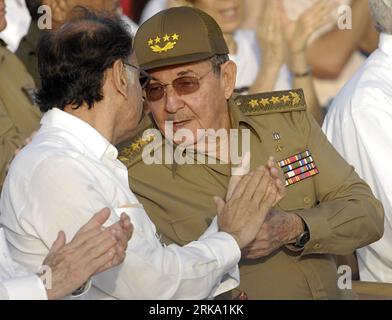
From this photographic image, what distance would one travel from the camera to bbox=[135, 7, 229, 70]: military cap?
156 inches

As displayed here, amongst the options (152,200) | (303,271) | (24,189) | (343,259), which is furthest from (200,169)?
(24,189)

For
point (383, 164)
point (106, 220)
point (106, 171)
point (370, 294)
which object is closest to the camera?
point (106, 220)

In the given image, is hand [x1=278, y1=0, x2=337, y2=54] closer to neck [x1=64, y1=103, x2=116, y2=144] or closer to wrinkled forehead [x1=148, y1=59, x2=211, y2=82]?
wrinkled forehead [x1=148, y1=59, x2=211, y2=82]

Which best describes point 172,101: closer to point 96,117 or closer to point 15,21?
point 96,117

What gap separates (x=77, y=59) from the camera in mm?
3162

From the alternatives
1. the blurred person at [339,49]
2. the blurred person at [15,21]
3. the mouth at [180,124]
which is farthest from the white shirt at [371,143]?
the blurred person at [15,21]

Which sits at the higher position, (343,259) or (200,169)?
(200,169)

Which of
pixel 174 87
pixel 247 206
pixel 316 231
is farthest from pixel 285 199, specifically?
pixel 247 206

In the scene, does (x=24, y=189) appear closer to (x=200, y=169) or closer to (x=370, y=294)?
(x=200, y=169)

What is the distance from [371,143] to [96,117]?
1759 millimetres

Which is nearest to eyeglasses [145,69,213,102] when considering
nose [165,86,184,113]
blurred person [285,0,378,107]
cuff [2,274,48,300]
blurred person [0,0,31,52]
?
nose [165,86,184,113]

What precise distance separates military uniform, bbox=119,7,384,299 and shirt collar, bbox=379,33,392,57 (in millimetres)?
905

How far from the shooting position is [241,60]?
6430 millimetres

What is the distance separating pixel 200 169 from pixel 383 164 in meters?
0.94
